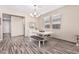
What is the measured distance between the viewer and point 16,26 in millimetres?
4953

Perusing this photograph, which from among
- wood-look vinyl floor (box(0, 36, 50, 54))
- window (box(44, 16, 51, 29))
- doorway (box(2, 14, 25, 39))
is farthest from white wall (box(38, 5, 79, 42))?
doorway (box(2, 14, 25, 39))

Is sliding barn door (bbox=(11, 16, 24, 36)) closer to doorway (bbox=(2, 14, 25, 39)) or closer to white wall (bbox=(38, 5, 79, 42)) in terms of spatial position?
doorway (bbox=(2, 14, 25, 39))

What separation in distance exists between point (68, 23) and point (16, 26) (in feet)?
11.8

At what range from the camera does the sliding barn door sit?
4.91 metres

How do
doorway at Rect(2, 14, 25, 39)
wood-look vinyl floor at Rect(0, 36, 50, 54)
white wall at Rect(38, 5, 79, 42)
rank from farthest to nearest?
doorway at Rect(2, 14, 25, 39), white wall at Rect(38, 5, 79, 42), wood-look vinyl floor at Rect(0, 36, 50, 54)

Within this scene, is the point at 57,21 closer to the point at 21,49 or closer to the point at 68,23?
the point at 68,23

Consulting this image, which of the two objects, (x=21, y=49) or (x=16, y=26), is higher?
(x=16, y=26)

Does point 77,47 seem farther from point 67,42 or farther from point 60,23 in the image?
point 60,23

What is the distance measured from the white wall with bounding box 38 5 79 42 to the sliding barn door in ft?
8.30

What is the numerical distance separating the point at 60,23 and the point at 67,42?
0.85 m

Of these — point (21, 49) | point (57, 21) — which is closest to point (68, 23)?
point (57, 21)

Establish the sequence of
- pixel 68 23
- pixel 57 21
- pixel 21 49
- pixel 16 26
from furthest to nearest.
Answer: pixel 16 26
pixel 68 23
pixel 57 21
pixel 21 49

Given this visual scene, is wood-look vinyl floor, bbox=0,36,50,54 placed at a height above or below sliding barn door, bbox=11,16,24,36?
below

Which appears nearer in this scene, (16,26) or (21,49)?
(21,49)
